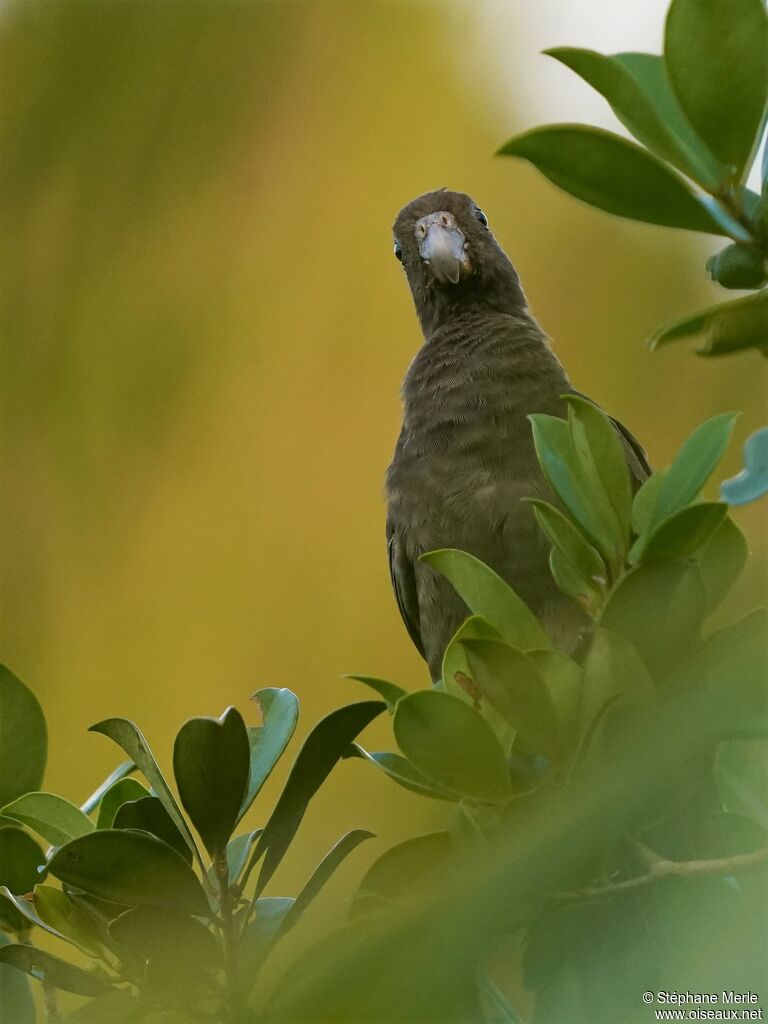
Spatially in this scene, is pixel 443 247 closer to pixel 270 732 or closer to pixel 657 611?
pixel 270 732

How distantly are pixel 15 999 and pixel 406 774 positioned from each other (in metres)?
0.40

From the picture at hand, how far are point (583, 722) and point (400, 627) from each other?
9.85 feet

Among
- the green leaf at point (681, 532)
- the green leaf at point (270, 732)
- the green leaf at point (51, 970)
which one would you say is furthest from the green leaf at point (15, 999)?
the green leaf at point (681, 532)

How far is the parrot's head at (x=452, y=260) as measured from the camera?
7.06 feet

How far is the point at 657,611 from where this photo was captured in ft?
2.35

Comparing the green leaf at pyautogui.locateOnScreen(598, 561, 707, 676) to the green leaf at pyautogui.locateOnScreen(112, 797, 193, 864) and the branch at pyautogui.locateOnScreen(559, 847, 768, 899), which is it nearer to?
the branch at pyautogui.locateOnScreen(559, 847, 768, 899)

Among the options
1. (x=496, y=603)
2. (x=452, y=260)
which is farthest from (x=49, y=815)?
(x=452, y=260)

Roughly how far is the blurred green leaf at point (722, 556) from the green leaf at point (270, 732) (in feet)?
1.21

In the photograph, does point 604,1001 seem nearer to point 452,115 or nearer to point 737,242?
point 737,242

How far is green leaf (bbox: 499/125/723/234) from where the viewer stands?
713 mm

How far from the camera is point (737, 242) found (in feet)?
2.39

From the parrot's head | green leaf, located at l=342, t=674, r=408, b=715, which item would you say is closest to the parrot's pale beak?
the parrot's head

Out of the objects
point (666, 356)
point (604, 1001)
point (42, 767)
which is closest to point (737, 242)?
point (604, 1001)

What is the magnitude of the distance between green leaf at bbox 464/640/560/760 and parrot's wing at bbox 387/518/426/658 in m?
1.20
